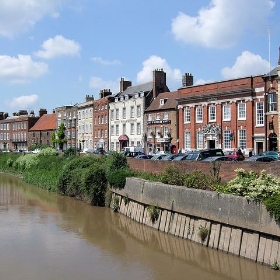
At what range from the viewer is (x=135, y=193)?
26.5 meters

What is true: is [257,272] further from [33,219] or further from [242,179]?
[33,219]

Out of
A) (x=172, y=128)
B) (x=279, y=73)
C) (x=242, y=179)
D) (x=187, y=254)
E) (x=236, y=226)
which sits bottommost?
(x=187, y=254)

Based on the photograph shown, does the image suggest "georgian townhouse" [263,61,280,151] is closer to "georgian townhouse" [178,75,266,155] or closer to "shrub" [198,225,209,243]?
"georgian townhouse" [178,75,266,155]

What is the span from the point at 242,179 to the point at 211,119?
32.9m

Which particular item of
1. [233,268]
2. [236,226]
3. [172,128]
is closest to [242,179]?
[236,226]

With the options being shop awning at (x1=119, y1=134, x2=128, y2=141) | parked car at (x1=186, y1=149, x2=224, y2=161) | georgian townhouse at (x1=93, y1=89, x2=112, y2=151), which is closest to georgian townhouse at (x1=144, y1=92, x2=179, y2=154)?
shop awning at (x1=119, y1=134, x2=128, y2=141)

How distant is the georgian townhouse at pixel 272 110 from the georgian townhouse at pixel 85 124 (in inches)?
1508

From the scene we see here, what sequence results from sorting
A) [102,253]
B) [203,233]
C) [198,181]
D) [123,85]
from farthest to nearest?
[123,85] → [198,181] → [102,253] → [203,233]

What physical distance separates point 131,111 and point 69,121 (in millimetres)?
22880

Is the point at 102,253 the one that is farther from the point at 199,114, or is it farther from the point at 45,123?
the point at 45,123

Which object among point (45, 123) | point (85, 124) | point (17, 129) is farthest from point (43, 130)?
point (85, 124)

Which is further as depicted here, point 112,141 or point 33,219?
point 112,141

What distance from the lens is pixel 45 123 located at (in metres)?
98.2

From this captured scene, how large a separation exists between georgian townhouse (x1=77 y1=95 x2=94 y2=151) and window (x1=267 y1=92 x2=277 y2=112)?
38387mm
